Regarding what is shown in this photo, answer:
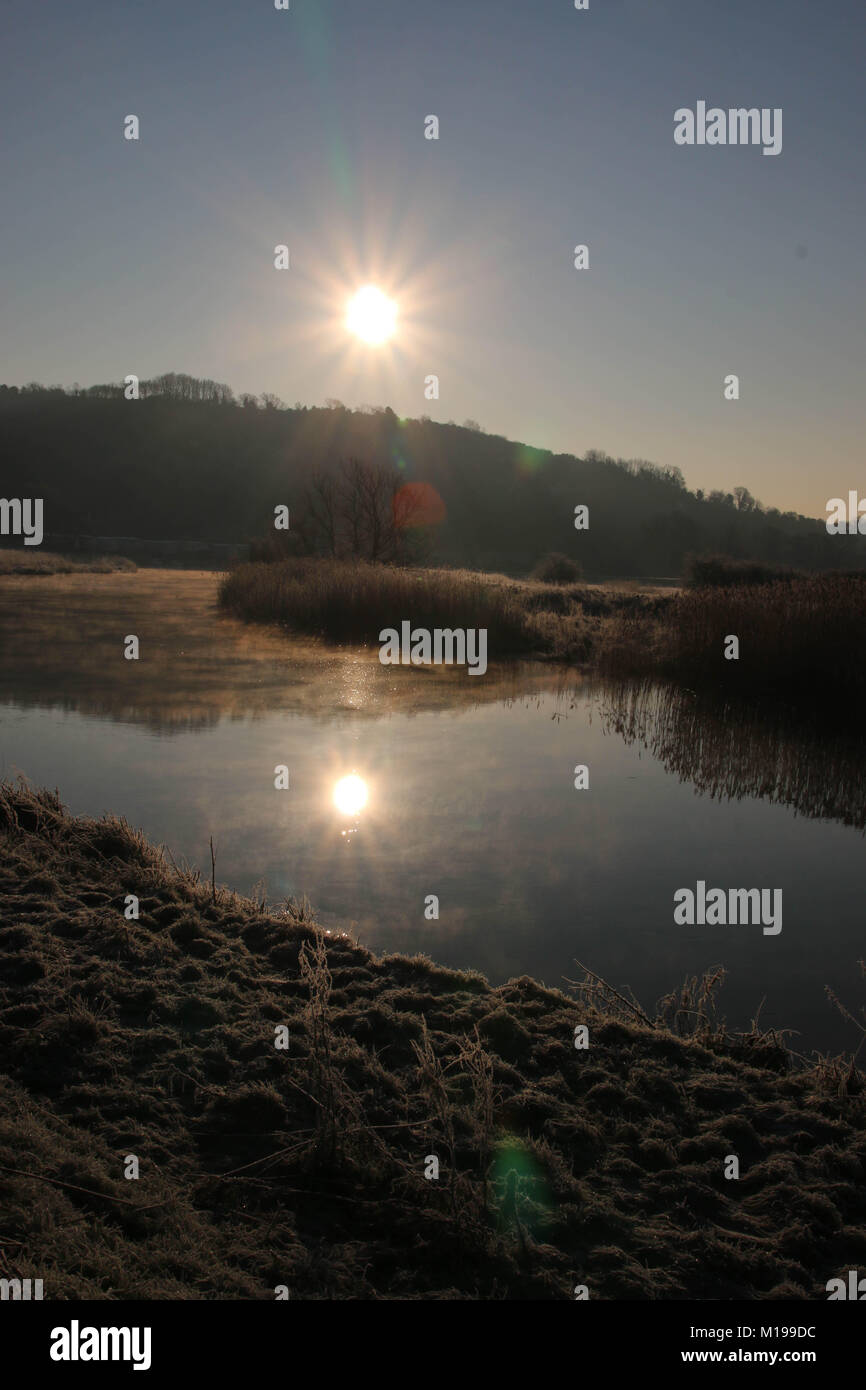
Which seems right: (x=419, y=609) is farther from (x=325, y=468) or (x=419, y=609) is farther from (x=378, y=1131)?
(x=325, y=468)

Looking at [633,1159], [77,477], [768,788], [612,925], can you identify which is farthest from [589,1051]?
[77,477]

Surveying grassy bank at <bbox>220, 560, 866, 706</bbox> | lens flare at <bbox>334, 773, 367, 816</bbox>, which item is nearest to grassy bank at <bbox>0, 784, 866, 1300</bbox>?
lens flare at <bbox>334, 773, 367, 816</bbox>

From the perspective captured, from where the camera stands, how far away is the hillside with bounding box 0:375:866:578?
260 ft

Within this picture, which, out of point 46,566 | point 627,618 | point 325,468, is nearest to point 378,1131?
point 627,618

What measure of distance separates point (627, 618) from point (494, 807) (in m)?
15.7

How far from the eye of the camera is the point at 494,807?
26.5ft

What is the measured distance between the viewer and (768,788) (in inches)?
362

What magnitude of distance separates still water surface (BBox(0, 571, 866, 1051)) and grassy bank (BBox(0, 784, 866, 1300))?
612 mm

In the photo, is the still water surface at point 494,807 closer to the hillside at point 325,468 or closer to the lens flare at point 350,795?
the lens flare at point 350,795

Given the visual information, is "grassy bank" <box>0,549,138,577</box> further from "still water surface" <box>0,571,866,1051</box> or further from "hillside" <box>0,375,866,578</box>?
"hillside" <box>0,375,866,578</box>
